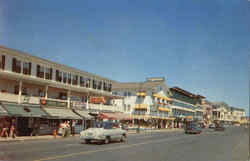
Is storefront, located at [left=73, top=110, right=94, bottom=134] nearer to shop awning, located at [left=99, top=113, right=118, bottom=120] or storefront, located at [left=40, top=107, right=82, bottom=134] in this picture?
storefront, located at [left=40, top=107, right=82, bottom=134]

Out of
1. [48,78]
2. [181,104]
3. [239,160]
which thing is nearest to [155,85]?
[181,104]

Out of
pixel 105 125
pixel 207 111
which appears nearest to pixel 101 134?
pixel 105 125

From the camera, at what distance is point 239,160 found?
14086 mm

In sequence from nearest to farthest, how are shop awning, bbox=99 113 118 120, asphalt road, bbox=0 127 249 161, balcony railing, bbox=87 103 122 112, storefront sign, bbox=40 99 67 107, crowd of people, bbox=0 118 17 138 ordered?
asphalt road, bbox=0 127 249 161
crowd of people, bbox=0 118 17 138
storefront sign, bbox=40 99 67 107
balcony railing, bbox=87 103 122 112
shop awning, bbox=99 113 118 120

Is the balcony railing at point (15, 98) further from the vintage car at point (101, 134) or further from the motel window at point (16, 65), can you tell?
the vintage car at point (101, 134)

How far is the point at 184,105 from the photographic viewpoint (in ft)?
299

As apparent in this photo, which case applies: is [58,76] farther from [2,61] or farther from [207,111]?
[207,111]

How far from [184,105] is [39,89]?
63.5 metres

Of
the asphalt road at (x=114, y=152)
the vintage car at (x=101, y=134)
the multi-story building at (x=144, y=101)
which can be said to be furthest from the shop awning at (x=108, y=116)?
the multi-story building at (x=144, y=101)

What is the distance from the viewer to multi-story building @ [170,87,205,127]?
82.0 metres

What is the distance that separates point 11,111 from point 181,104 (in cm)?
6750

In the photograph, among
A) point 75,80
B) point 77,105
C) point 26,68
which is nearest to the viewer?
point 26,68

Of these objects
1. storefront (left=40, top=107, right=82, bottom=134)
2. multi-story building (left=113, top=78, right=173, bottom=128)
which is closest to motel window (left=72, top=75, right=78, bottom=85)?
storefront (left=40, top=107, right=82, bottom=134)

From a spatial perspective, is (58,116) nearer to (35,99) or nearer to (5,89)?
(35,99)
